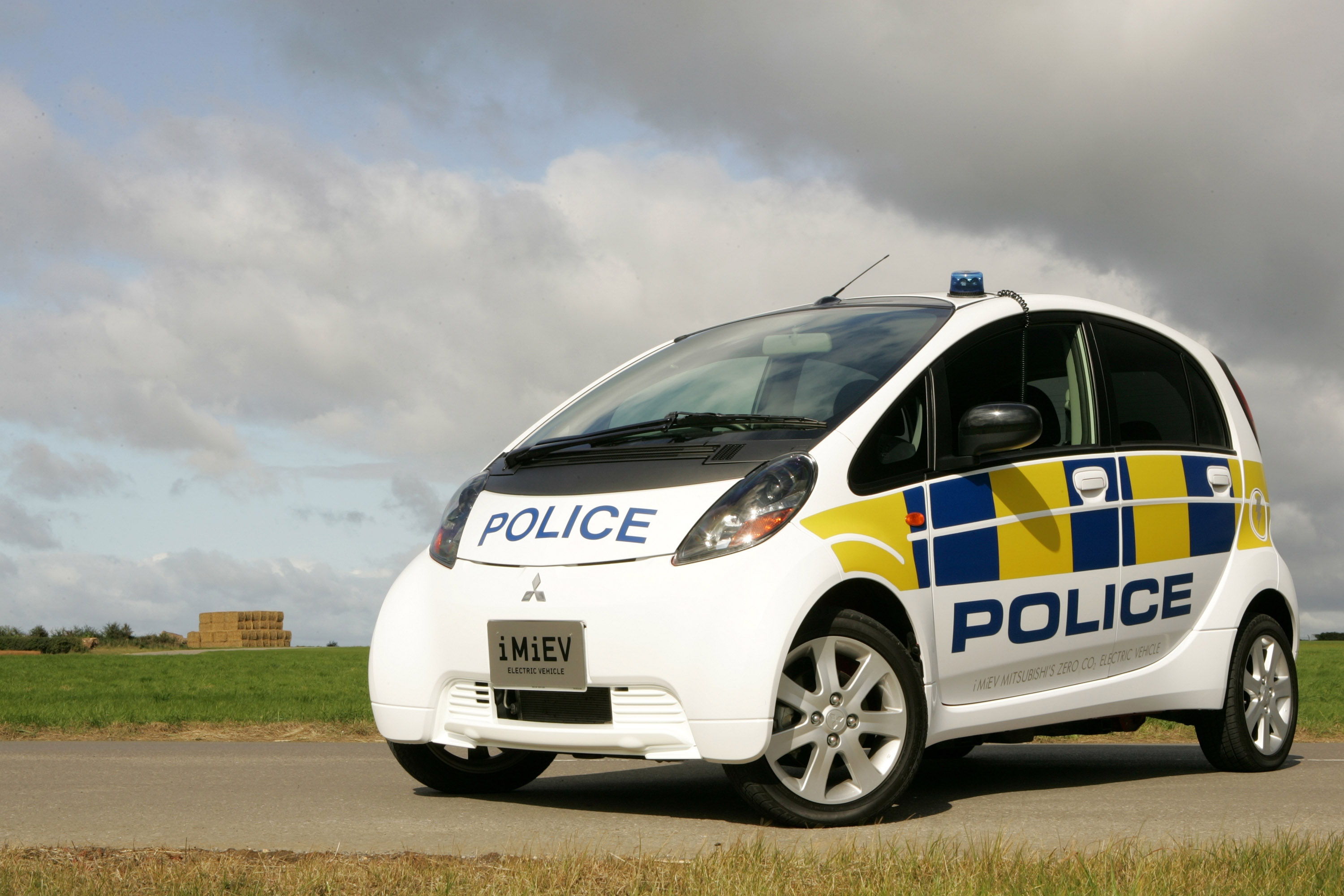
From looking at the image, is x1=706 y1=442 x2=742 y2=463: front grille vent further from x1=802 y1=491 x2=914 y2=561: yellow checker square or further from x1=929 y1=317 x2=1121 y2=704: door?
x1=929 y1=317 x2=1121 y2=704: door

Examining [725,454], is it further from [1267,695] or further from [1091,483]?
[1267,695]

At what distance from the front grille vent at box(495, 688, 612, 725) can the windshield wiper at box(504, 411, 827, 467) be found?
97cm

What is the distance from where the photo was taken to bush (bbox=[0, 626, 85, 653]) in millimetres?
50094

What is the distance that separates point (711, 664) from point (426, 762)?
1.73 m

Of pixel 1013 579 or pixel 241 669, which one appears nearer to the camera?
pixel 1013 579

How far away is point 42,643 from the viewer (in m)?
50.3

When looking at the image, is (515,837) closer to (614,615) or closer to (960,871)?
(614,615)

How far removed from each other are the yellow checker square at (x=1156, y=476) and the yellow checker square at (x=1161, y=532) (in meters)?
0.05

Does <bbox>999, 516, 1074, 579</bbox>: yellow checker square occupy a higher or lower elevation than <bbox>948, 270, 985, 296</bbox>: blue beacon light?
lower

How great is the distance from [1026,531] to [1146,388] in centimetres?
145

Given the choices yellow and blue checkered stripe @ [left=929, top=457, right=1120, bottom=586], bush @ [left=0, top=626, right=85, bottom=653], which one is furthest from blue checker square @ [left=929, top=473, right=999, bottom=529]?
bush @ [left=0, top=626, right=85, bottom=653]

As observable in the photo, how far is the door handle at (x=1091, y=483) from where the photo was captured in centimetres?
588

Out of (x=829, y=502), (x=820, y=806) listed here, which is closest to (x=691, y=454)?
(x=829, y=502)

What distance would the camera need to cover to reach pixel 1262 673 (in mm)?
6934
